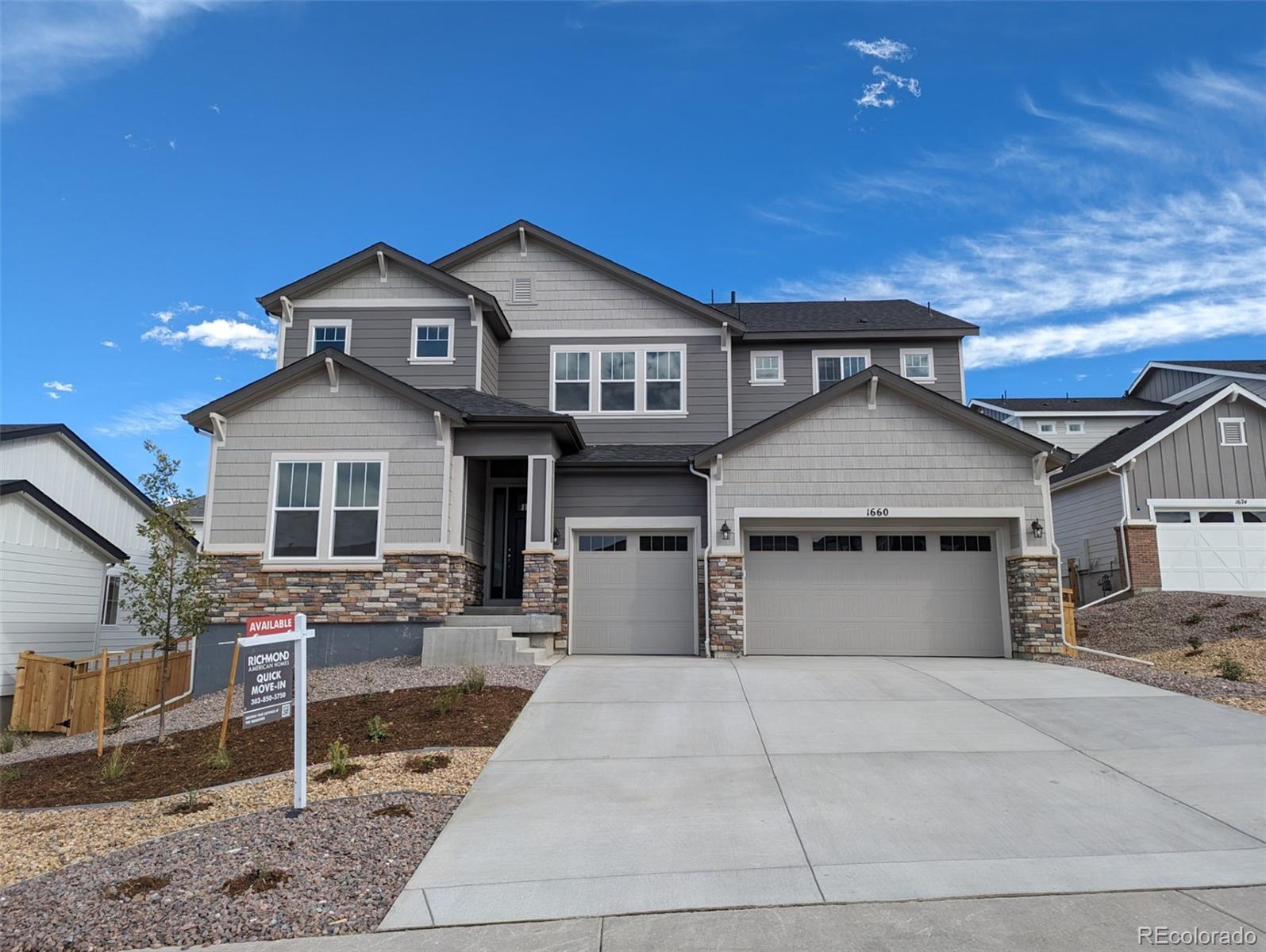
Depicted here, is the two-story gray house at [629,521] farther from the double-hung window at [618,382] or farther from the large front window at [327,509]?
the double-hung window at [618,382]

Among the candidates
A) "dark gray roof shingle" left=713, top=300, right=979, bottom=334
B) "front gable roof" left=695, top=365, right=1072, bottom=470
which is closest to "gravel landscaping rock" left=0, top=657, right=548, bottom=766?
"front gable roof" left=695, top=365, right=1072, bottom=470

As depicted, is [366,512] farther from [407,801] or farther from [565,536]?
[407,801]

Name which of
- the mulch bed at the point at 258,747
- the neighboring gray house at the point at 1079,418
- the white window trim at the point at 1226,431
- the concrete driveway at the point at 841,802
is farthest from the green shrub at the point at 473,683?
the neighboring gray house at the point at 1079,418

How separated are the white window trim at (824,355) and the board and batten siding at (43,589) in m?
14.7

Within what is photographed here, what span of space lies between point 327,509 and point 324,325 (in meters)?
4.75

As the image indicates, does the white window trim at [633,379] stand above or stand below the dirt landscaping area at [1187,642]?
above

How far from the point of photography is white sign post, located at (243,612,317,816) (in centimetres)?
627

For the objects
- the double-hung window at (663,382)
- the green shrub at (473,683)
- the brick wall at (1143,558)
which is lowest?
the green shrub at (473,683)

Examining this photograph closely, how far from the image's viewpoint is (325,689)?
11.2m

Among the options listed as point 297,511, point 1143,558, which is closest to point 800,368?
point 1143,558

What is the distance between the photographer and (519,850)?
5543 millimetres

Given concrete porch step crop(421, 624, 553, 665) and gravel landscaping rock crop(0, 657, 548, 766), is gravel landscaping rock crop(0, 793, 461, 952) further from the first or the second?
concrete porch step crop(421, 624, 553, 665)

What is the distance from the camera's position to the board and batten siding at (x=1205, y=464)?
19047mm

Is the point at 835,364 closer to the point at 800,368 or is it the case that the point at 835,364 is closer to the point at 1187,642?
the point at 800,368
